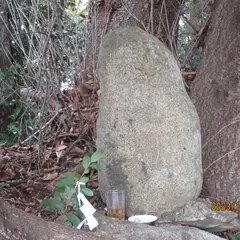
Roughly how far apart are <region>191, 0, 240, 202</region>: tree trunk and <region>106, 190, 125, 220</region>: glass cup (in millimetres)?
639

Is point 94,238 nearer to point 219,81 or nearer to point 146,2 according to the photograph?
point 219,81

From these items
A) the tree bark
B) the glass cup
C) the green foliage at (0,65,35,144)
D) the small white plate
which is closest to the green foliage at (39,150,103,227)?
the glass cup

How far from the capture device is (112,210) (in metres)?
2.38

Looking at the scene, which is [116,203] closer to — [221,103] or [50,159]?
[221,103]

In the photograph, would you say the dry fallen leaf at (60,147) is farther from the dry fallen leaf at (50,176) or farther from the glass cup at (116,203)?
the glass cup at (116,203)

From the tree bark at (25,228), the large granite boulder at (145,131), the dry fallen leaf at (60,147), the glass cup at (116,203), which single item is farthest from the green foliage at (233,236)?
the dry fallen leaf at (60,147)

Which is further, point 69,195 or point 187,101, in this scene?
point 187,101

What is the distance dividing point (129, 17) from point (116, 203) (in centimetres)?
254

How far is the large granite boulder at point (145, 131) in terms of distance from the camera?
2.41 m

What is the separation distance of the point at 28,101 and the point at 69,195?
7.75 ft

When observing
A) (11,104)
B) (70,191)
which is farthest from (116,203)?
(11,104)

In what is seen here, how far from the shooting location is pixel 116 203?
7.72ft

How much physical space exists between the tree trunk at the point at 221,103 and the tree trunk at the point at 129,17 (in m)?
0.77

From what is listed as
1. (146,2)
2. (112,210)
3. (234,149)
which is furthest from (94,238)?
(146,2)
